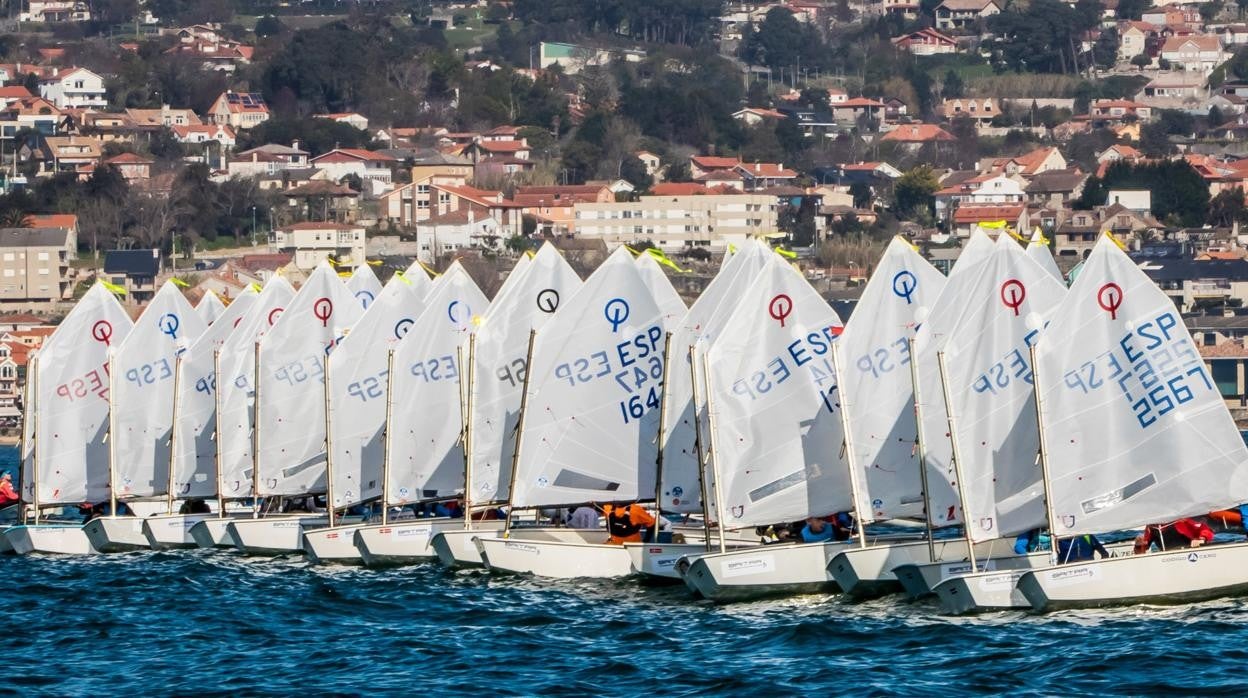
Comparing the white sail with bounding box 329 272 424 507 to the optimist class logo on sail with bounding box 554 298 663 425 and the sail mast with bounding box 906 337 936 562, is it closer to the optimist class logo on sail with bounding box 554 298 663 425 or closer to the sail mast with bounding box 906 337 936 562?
the optimist class logo on sail with bounding box 554 298 663 425

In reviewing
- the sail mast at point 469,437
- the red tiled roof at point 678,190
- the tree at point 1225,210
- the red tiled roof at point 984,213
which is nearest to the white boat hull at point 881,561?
the sail mast at point 469,437

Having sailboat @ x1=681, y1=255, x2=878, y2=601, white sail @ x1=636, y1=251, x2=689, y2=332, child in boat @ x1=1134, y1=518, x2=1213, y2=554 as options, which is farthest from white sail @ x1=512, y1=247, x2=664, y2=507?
child in boat @ x1=1134, y1=518, x2=1213, y2=554

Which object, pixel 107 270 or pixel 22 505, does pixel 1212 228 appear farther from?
pixel 22 505

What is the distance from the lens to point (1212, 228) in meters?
184

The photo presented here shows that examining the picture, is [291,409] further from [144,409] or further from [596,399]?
[596,399]

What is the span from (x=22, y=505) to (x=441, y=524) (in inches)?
410

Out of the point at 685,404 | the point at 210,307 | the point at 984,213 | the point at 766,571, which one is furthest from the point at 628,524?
the point at 984,213

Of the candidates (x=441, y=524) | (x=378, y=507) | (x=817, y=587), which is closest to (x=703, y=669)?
(x=817, y=587)

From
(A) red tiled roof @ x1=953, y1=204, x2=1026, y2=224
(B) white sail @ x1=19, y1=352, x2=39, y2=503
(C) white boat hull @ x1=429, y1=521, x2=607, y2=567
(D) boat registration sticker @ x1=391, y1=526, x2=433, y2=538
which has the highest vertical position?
(A) red tiled roof @ x1=953, y1=204, x2=1026, y2=224

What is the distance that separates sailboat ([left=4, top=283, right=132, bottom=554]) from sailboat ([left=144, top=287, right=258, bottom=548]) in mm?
1465

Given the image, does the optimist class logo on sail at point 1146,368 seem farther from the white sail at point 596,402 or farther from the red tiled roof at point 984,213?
the red tiled roof at point 984,213

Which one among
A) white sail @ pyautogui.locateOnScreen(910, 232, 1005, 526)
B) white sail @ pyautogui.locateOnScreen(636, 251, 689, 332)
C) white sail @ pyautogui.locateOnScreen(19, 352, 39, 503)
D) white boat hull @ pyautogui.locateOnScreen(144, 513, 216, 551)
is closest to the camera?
white sail @ pyautogui.locateOnScreen(910, 232, 1005, 526)

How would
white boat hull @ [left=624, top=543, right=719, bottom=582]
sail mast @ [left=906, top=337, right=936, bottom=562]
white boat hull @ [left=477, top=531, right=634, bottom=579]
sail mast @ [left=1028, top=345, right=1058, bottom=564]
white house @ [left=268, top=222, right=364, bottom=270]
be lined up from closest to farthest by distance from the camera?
sail mast @ [left=1028, top=345, right=1058, bottom=564] → sail mast @ [left=906, top=337, right=936, bottom=562] → white boat hull @ [left=624, top=543, right=719, bottom=582] → white boat hull @ [left=477, top=531, right=634, bottom=579] → white house @ [left=268, top=222, right=364, bottom=270]

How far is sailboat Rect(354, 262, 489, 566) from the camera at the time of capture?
4303cm
